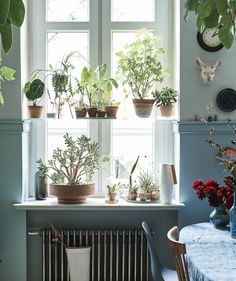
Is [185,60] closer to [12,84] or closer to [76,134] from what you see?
[76,134]

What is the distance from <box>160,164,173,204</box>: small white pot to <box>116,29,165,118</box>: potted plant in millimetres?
429

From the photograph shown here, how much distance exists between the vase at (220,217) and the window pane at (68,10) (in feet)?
5.92

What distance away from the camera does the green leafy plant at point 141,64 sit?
10.8 feet

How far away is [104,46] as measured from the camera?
3.50m

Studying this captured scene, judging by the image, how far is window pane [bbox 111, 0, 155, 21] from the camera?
3.52 m

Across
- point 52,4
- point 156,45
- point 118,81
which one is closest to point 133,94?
point 118,81

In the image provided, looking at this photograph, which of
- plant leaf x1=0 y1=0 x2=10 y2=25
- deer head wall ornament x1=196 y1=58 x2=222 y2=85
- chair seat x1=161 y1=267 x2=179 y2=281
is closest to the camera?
plant leaf x1=0 y1=0 x2=10 y2=25

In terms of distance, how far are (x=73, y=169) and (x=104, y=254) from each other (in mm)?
680

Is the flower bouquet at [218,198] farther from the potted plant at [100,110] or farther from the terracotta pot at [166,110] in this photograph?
the potted plant at [100,110]

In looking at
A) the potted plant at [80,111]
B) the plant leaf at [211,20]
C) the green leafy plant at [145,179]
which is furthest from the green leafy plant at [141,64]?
the plant leaf at [211,20]

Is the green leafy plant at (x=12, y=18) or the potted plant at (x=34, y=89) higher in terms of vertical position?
the potted plant at (x=34, y=89)

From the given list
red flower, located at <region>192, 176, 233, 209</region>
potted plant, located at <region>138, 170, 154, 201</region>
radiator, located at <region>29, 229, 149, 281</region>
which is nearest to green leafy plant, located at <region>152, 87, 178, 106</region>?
potted plant, located at <region>138, 170, 154, 201</region>

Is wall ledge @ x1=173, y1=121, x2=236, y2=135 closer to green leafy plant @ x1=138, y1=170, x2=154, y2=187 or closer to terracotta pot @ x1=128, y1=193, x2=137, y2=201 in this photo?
green leafy plant @ x1=138, y1=170, x2=154, y2=187

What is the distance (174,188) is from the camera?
3.45 metres
